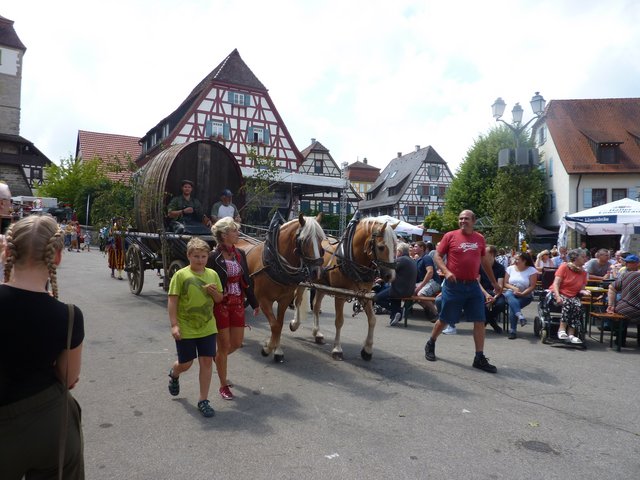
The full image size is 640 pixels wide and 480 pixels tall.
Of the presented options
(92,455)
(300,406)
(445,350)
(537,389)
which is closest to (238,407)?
(300,406)

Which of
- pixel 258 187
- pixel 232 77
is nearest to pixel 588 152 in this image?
pixel 232 77

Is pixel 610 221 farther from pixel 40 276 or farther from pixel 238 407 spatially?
pixel 40 276

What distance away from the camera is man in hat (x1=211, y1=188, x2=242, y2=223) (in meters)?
8.27

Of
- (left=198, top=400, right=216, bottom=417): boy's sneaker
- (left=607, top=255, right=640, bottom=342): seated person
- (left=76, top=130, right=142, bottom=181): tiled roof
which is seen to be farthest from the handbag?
(left=76, top=130, right=142, bottom=181): tiled roof

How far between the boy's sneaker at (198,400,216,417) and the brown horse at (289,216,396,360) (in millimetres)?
2160

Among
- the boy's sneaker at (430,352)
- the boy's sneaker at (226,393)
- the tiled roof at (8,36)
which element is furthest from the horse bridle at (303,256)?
the tiled roof at (8,36)

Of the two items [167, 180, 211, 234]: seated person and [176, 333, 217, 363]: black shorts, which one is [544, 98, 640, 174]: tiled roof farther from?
[176, 333, 217, 363]: black shorts

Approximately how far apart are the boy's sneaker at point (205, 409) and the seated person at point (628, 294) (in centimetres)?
595

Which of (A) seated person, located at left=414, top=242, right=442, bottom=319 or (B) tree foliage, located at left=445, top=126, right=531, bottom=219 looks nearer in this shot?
(A) seated person, located at left=414, top=242, right=442, bottom=319

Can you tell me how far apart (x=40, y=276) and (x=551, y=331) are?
24.1 ft

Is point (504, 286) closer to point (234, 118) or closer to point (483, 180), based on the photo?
point (483, 180)

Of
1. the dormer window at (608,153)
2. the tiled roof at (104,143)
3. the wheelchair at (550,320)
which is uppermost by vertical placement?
the tiled roof at (104,143)

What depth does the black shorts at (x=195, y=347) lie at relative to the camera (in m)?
3.76

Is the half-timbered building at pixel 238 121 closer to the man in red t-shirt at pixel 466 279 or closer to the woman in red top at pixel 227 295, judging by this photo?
the man in red t-shirt at pixel 466 279
